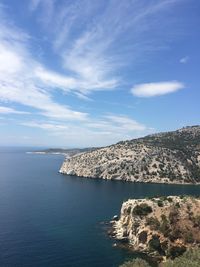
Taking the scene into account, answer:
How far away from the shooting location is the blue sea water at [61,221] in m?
79.2

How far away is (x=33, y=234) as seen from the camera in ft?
310

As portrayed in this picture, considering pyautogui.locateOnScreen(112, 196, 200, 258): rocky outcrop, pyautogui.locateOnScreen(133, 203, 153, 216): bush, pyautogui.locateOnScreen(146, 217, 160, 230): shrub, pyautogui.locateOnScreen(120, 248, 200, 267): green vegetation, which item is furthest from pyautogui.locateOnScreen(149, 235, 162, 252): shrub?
pyautogui.locateOnScreen(120, 248, 200, 267): green vegetation

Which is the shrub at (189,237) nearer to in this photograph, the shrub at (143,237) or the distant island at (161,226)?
the distant island at (161,226)

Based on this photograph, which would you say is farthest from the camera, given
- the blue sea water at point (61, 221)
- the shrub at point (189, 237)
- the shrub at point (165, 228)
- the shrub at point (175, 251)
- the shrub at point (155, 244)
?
the shrub at point (165, 228)

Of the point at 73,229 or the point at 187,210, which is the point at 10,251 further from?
the point at 187,210

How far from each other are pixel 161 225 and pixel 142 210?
8.54 meters

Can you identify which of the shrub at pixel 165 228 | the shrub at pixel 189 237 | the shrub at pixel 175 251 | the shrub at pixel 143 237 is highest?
the shrub at pixel 165 228

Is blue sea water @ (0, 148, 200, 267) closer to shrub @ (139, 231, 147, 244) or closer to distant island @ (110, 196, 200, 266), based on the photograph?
distant island @ (110, 196, 200, 266)

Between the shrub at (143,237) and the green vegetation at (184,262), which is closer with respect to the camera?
the green vegetation at (184,262)

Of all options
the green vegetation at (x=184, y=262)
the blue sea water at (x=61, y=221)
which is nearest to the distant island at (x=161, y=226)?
the blue sea water at (x=61, y=221)

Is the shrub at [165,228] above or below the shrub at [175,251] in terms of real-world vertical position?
above

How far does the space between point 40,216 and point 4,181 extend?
87.6 metres

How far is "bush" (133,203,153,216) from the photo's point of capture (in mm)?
95312

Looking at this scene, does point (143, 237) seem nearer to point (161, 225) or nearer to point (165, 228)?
point (161, 225)
